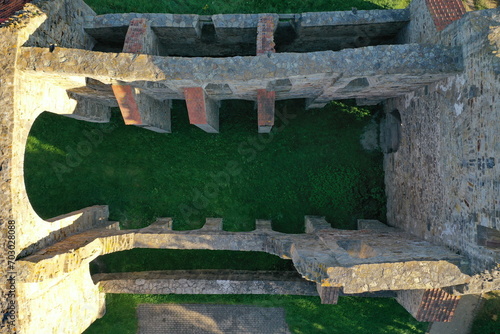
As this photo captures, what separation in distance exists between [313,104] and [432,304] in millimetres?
4653

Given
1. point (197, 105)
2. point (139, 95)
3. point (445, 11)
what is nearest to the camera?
point (445, 11)

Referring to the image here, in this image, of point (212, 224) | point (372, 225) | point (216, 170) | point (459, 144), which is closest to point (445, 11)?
point (459, 144)

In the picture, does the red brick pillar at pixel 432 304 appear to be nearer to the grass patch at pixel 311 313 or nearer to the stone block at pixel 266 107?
the grass patch at pixel 311 313

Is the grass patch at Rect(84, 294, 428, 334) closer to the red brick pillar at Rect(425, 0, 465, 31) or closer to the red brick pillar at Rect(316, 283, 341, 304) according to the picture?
the red brick pillar at Rect(316, 283, 341, 304)

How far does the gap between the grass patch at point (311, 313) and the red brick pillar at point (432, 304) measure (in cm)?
202

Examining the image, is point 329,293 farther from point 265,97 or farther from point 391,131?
point 265,97

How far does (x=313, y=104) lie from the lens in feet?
24.0

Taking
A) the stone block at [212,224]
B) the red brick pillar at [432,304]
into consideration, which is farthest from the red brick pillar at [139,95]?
the red brick pillar at [432,304]

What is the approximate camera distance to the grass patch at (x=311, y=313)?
25.8 ft

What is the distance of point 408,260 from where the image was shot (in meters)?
4.45

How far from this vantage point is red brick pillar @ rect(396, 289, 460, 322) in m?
5.51

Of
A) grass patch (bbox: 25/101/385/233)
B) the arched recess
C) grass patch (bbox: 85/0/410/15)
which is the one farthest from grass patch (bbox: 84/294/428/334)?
grass patch (bbox: 85/0/410/15)

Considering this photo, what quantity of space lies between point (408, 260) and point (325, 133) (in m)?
4.08

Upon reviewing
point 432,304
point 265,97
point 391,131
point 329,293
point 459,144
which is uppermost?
point 265,97
